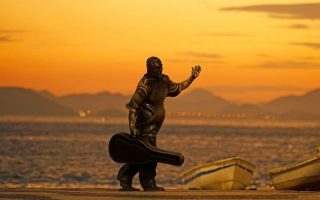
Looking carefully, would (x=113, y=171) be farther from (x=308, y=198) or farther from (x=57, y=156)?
(x=308, y=198)

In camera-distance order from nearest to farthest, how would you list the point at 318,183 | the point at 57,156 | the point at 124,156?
the point at 124,156
the point at 318,183
the point at 57,156

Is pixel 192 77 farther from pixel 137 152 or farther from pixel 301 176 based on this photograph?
pixel 301 176

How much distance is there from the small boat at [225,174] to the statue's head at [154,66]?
523cm

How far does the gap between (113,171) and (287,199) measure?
194ft

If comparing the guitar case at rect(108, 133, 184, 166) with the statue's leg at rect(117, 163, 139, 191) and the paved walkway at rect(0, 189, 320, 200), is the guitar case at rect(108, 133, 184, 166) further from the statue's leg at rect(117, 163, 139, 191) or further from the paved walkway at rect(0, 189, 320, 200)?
the paved walkway at rect(0, 189, 320, 200)

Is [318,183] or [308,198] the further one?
[318,183]

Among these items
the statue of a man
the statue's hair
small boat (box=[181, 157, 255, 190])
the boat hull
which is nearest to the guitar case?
the statue of a man

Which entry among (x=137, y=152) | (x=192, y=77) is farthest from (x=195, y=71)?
(x=137, y=152)

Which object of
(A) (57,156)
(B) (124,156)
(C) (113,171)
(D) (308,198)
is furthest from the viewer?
(A) (57,156)

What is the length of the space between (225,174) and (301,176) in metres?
2.99

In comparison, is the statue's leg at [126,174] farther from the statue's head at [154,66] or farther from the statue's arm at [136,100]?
the statue's head at [154,66]

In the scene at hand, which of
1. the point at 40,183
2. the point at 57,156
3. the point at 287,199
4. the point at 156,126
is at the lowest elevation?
the point at 287,199

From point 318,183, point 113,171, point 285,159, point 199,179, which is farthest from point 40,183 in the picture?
point 285,159

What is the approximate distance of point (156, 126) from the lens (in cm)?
2144
